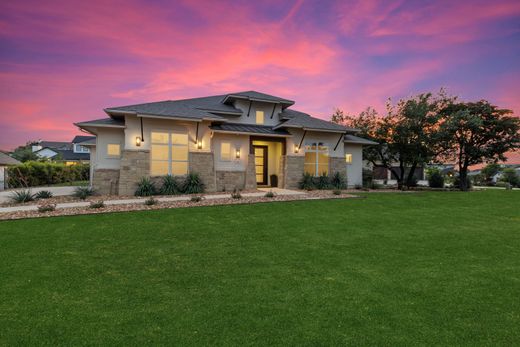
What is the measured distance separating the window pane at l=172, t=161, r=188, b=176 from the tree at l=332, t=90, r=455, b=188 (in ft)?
48.6

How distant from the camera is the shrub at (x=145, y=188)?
13.6 meters

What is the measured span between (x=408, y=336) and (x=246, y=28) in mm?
15337

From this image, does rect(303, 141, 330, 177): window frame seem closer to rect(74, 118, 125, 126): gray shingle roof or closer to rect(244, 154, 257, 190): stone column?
rect(244, 154, 257, 190): stone column

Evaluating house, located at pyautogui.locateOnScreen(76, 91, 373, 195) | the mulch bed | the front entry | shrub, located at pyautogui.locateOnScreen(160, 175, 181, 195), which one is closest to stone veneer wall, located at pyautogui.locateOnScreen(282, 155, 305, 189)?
house, located at pyautogui.locateOnScreen(76, 91, 373, 195)

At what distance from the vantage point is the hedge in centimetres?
2188

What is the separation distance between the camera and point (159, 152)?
48.5ft

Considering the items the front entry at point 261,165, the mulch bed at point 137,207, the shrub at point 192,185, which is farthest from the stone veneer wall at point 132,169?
the front entry at point 261,165

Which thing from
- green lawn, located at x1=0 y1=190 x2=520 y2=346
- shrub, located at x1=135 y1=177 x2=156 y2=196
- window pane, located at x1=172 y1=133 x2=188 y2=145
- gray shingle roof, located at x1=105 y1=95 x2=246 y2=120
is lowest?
green lawn, located at x1=0 y1=190 x2=520 y2=346

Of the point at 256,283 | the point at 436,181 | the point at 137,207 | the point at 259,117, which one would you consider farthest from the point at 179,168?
the point at 436,181

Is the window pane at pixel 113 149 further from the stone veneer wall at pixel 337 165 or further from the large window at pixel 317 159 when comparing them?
the stone veneer wall at pixel 337 165

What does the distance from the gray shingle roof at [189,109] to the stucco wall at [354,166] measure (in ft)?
31.6

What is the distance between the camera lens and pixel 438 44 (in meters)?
15.5

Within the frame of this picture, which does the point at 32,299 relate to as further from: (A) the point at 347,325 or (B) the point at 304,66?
(B) the point at 304,66

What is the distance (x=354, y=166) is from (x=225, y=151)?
1091cm
